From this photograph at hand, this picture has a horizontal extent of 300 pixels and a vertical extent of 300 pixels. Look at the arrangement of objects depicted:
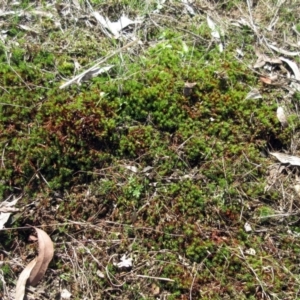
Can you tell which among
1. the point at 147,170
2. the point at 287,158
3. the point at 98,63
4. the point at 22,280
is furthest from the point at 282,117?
the point at 22,280

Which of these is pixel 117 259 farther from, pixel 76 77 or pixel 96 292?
pixel 76 77

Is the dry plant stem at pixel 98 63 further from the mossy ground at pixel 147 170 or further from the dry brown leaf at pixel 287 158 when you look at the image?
the dry brown leaf at pixel 287 158

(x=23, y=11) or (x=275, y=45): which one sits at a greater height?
(x=23, y=11)

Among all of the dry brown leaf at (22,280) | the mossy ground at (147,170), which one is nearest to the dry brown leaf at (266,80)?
the mossy ground at (147,170)

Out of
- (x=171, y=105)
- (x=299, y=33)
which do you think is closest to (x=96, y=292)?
(x=171, y=105)

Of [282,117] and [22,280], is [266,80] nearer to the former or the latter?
[282,117]

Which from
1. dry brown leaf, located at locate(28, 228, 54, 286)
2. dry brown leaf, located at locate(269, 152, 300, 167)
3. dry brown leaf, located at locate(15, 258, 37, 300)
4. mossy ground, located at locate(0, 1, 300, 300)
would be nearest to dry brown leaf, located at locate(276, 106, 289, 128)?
mossy ground, located at locate(0, 1, 300, 300)
